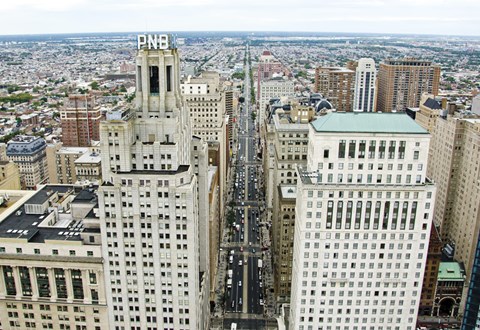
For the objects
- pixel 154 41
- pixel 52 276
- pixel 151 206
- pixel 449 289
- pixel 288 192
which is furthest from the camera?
pixel 449 289

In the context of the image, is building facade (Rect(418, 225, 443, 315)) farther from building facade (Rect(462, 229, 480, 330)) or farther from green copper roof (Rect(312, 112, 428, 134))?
green copper roof (Rect(312, 112, 428, 134))

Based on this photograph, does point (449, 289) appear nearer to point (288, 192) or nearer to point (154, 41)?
point (288, 192)

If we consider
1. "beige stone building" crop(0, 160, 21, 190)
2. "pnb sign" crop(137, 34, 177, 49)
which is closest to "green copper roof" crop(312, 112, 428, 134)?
"pnb sign" crop(137, 34, 177, 49)

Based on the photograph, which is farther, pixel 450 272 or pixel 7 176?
pixel 7 176

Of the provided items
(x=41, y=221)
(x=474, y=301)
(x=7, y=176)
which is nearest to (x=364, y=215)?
(x=474, y=301)

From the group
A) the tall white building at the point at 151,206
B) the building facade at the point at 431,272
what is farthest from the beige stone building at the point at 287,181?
the tall white building at the point at 151,206
